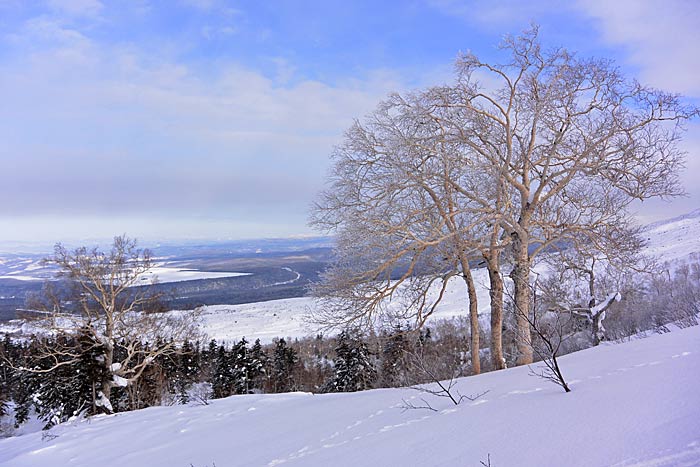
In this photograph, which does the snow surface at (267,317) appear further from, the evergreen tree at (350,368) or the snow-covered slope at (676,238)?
the evergreen tree at (350,368)

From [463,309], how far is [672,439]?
244ft

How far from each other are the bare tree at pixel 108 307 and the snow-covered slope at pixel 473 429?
8098 millimetres

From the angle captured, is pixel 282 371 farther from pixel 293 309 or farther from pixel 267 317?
pixel 293 309

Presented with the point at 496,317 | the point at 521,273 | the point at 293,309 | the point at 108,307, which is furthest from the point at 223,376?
the point at 293,309

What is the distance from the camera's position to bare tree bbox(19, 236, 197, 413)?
15203 mm

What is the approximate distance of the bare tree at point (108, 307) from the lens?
15203 millimetres

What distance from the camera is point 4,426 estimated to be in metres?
37.8

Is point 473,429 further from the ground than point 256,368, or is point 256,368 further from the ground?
point 473,429

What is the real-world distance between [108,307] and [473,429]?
1616cm

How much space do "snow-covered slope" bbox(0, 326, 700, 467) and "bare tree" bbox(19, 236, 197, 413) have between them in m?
8.10

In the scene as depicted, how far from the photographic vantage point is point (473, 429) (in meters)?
3.46

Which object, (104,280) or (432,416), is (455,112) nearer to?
(432,416)

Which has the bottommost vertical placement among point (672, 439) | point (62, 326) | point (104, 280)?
point (672, 439)

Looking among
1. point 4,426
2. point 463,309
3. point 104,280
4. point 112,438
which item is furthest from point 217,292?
point 112,438
